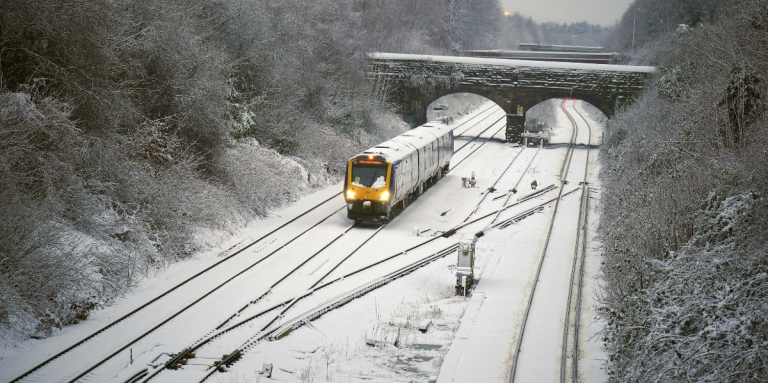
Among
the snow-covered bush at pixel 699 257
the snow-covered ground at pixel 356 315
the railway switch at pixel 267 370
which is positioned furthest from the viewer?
the snow-covered ground at pixel 356 315

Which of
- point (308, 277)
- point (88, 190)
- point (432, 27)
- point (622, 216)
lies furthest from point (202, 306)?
point (432, 27)

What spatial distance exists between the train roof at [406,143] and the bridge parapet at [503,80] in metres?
12.6

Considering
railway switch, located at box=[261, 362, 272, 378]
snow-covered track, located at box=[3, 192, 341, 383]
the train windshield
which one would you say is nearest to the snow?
the train windshield

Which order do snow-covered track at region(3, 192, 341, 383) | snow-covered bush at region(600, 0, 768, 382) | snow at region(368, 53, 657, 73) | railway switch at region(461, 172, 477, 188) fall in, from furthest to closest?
snow at region(368, 53, 657, 73), railway switch at region(461, 172, 477, 188), snow-covered track at region(3, 192, 341, 383), snow-covered bush at region(600, 0, 768, 382)

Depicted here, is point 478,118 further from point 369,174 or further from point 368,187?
point 368,187

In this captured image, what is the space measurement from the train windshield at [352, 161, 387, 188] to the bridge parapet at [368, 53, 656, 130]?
74.2 feet

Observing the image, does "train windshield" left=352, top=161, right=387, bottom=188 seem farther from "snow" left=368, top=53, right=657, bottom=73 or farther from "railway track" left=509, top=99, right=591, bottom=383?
"snow" left=368, top=53, right=657, bottom=73

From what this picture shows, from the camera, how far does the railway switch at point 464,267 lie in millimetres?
15414

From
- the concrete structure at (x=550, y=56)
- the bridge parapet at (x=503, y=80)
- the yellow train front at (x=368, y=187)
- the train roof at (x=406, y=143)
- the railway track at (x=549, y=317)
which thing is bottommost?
the railway track at (x=549, y=317)

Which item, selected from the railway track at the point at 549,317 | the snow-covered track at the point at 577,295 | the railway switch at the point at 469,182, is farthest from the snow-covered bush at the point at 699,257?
the railway switch at the point at 469,182

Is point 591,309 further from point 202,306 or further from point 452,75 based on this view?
point 452,75

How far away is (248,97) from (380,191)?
35.4 ft

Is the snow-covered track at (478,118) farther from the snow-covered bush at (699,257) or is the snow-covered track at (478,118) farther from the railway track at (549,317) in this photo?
the snow-covered bush at (699,257)

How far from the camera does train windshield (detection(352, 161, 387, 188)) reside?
2126 cm
